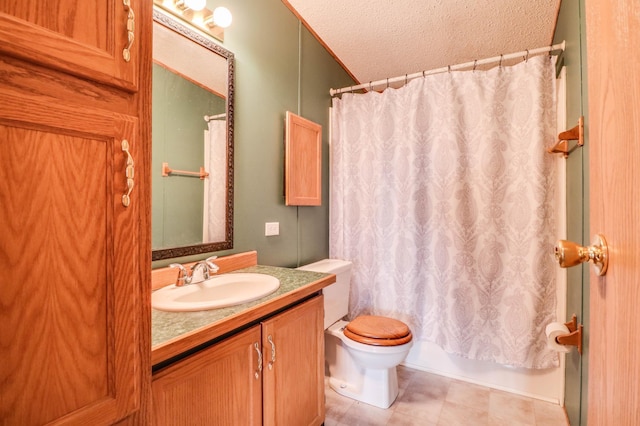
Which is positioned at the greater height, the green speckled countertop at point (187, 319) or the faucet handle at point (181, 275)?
the faucet handle at point (181, 275)

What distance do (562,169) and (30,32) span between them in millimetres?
2221

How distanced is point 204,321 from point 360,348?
1095 mm

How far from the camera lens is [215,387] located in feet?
2.83

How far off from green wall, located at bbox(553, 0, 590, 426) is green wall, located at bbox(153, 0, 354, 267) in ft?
4.79

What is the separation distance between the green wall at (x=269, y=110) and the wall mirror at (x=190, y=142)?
7cm

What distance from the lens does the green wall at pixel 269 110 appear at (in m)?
1.56

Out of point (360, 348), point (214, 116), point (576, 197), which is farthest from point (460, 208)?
point (214, 116)

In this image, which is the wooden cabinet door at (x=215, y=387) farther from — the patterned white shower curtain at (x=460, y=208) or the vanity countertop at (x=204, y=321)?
the patterned white shower curtain at (x=460, y=208)

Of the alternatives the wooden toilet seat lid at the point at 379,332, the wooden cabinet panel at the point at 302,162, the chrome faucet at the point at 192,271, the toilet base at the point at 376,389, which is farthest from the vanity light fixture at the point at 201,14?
the toilet base at the point at 376,389

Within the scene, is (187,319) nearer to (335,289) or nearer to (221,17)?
(335,289)

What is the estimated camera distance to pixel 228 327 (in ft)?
2.79

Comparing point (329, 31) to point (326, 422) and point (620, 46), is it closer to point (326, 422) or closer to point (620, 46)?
point (620, 46)

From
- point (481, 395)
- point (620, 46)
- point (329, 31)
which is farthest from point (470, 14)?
point (481, 395)

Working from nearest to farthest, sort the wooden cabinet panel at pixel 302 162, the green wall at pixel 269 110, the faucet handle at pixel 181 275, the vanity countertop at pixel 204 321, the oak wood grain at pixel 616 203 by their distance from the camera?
the oak wood grain at pixel 616 203 → the vanity countertop at pixel 204 321 → the faucet handle at pixel 181 275 → the green wall at pixel 269 110 → the wooden cabinet panel at pixel 302 162
